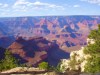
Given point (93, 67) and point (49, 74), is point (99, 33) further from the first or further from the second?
point (49, 74)

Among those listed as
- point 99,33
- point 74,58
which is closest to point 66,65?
point 74,58

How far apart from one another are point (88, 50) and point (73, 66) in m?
44.7

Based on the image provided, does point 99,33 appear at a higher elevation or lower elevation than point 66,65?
higher

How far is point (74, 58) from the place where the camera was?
9956cm

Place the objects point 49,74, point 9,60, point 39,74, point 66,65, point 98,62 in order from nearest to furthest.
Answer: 1. point 49,74
2. point 39,74
3. point 98,62
4. point 66,65
5. point 9,60

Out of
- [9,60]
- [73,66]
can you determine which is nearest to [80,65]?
[73,66]

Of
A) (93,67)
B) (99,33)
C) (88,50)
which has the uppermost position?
(99,33)

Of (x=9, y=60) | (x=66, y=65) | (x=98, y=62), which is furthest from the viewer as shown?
(x=9, y=60)

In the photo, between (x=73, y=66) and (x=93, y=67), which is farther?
(x=73, y=66)

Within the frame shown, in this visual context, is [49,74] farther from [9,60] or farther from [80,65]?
[9,60]

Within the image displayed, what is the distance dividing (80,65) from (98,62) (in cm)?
4335

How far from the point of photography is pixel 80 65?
9275 cm

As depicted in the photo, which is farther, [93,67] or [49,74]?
[93,67]

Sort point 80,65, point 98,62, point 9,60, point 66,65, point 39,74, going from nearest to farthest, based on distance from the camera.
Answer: point 39,74, point 98,62, point 80,65, point 66,65, point 9,60
